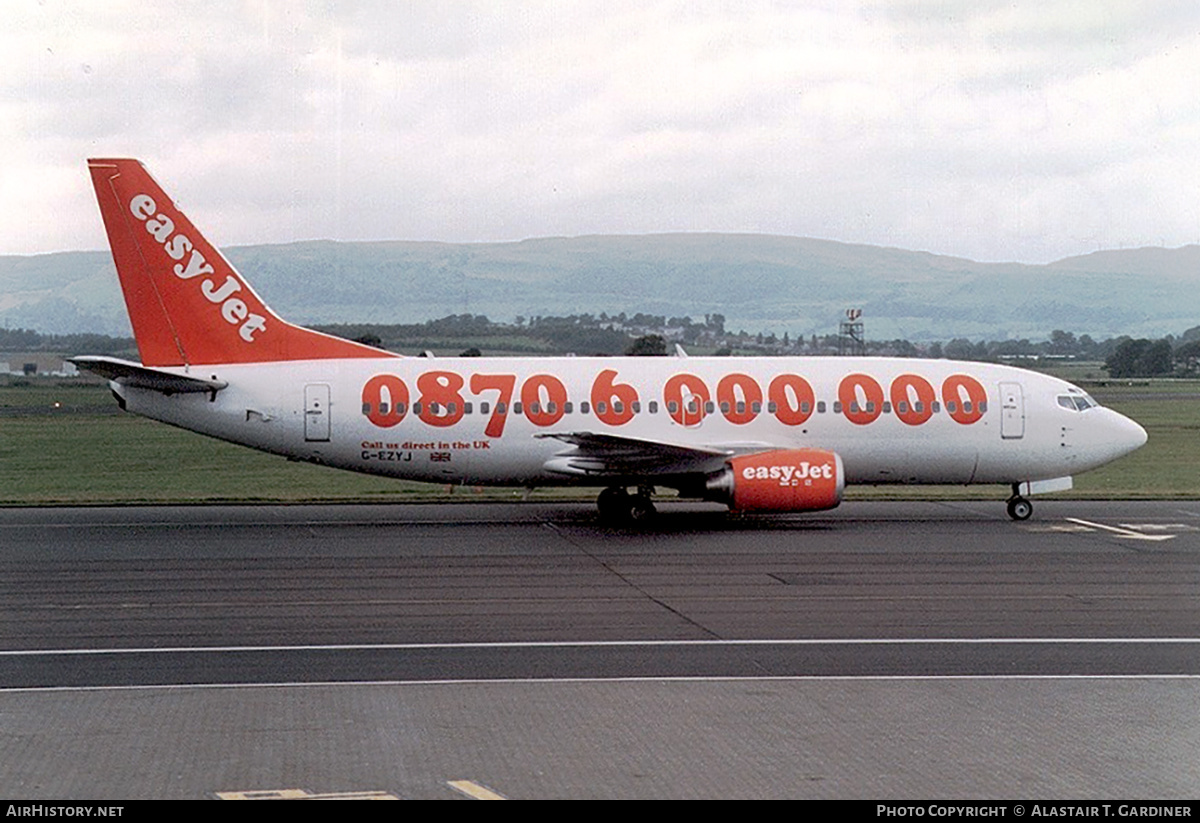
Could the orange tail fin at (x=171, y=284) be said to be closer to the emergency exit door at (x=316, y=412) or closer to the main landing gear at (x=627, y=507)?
the emergency exit door at (x=316, y=412)

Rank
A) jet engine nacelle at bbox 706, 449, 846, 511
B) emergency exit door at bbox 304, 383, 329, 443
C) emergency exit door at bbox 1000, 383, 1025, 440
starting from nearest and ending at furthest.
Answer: jet engine nacelle at bbox 706, 449, 846, 511 → emergency exit door at bbox 304, 383, 329, 443 → emergency exit door at bbox 1000, 383, 1025, 440

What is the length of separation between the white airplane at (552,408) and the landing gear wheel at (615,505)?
43 millimetres

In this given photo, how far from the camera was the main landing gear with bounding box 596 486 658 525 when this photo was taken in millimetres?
31000

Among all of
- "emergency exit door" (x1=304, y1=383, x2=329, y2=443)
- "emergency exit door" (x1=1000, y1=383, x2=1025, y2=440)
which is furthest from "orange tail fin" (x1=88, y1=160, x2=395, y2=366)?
"emergency exit door" (x1=1000, y1=383, x2=1025, y2=440)

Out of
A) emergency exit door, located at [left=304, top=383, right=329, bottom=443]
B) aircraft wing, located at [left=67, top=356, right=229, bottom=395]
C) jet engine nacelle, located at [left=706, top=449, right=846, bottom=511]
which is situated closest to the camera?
aircraft wing, located at [left=67, top=356, right=229, bottom=395]

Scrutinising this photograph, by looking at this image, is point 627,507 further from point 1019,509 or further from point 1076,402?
point 1076,402

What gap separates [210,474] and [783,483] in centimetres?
2233

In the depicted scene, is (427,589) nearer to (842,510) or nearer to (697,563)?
(697,563)

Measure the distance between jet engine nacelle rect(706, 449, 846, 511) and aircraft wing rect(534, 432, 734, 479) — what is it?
3.13 ft

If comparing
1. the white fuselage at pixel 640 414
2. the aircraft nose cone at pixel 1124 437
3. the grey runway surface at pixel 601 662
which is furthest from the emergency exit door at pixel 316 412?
the aircraft nose cone at pixel 1124 437

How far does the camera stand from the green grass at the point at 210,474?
3797 cm

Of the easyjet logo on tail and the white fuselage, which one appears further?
the white fuselage

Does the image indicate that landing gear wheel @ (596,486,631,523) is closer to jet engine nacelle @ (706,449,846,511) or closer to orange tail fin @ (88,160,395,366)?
jet engine nacelle @ (706,449,846,511)

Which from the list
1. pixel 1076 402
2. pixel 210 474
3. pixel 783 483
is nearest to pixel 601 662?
pixel 783 483
